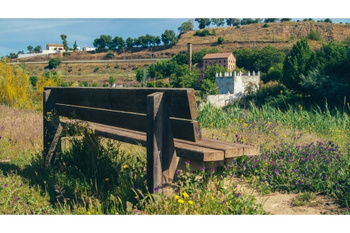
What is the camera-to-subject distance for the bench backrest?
2.52 meters

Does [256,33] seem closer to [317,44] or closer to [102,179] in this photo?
[317,44]

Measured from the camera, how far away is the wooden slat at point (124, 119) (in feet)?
8.39

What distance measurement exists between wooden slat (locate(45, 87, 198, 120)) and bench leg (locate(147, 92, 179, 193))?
0.09m

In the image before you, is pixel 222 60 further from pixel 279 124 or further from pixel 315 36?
pixel 279 124

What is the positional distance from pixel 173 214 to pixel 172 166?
0.38 m

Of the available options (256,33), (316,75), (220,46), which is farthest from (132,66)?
(316,75)

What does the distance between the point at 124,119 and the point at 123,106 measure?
151mm

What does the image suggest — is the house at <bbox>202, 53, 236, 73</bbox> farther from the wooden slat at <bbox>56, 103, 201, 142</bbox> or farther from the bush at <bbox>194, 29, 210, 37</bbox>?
the wooden slat at <bbox>56, 103, 201, 142</bbox>

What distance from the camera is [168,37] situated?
117000 mm

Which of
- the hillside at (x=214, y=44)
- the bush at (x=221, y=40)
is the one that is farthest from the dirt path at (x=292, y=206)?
the bush at (x=221, y=40)

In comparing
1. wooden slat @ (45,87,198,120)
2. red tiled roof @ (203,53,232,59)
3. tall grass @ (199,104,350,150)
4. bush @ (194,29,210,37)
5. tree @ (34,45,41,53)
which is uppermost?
bush @ (194,29,210,37)

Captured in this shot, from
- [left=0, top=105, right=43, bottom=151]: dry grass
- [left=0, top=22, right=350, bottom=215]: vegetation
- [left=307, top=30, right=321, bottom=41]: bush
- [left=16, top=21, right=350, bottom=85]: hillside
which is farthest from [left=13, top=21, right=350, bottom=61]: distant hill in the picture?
[left=0, top=22, right=350, bottom=215]: vegetation

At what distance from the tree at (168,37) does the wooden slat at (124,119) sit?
11463 cm

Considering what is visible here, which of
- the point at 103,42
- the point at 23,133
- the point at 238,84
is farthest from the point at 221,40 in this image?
the point at 23,133
